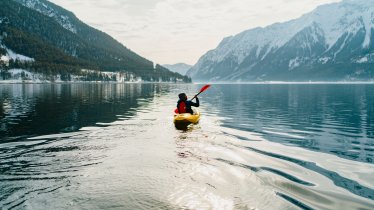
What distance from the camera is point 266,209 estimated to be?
11047mm

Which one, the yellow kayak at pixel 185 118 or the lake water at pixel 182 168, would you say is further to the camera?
the yellow kayak at pixel 185 118

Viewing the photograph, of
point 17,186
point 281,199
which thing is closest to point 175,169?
point 281,199

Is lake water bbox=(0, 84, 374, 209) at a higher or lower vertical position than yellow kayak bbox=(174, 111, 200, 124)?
lower

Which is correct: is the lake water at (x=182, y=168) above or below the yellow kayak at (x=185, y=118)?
below

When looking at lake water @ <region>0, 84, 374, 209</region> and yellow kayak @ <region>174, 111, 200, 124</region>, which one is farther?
yellow kayak @ <region>174, 111, 200, 124</region>

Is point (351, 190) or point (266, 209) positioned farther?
point (351, 190)

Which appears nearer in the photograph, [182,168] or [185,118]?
[182,168]

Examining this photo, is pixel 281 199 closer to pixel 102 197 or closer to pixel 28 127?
pixel 102 197

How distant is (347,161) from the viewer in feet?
60.1

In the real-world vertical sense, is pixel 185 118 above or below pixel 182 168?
above

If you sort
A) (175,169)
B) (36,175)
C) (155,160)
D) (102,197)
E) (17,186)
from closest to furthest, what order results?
(102,197)
(17,186)
(36,175)
(175,169)
(155,160)

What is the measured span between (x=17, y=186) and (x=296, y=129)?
24.1 metres

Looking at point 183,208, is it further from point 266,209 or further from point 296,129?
point 296,129

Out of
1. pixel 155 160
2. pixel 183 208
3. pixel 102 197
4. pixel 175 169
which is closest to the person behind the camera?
pixel 183 208
